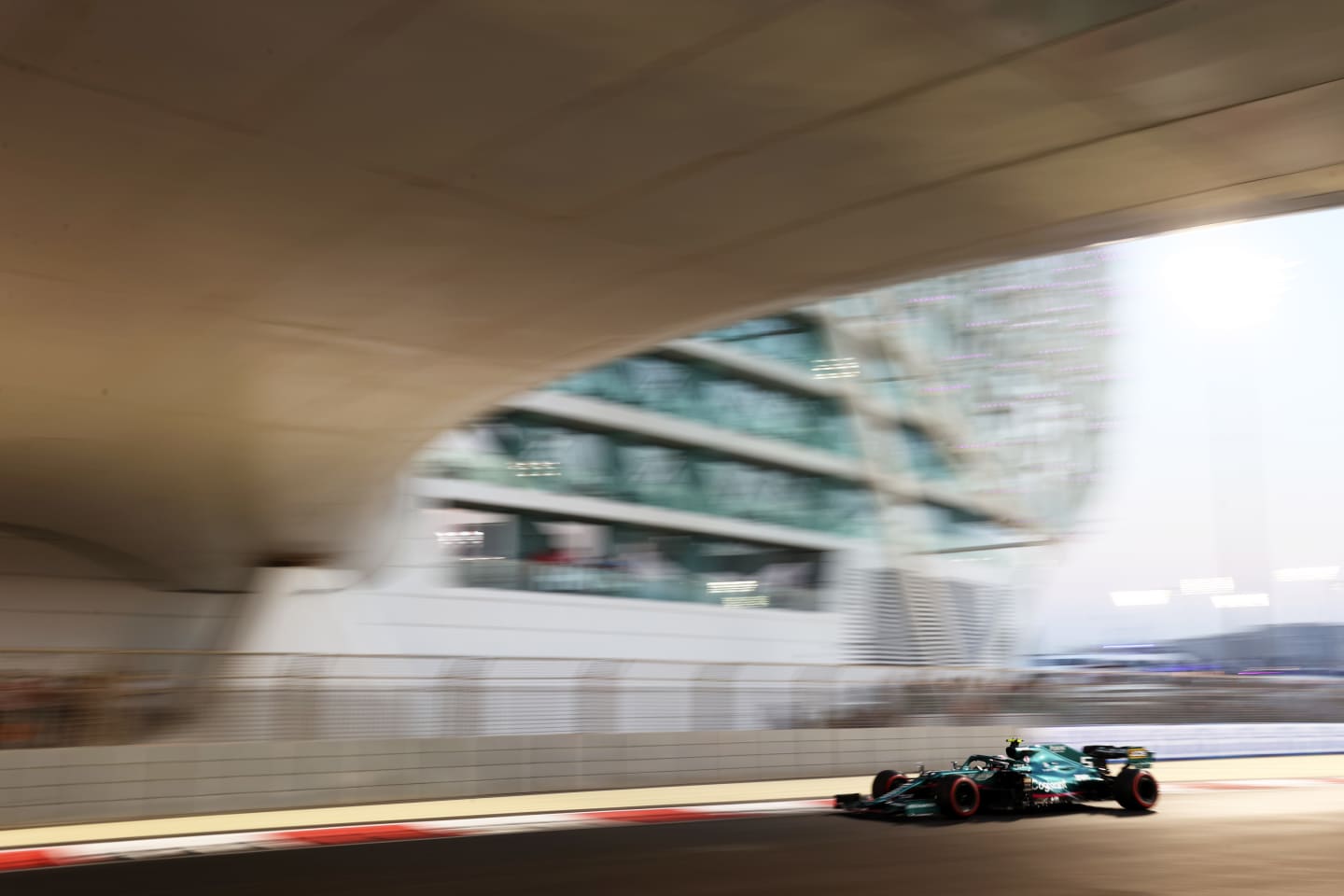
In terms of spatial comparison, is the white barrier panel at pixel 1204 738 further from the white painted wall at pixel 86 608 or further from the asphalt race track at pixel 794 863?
the white painted wall at pixel 86 608

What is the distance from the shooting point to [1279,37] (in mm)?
5848

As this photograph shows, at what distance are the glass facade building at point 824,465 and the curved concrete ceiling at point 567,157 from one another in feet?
51.3

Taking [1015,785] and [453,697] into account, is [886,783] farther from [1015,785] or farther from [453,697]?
[453,697]

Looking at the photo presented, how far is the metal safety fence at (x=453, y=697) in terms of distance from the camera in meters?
12.2

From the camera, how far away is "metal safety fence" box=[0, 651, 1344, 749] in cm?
1222

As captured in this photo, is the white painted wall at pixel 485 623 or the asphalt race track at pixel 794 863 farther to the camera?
the white painted wall at pixel 485 623

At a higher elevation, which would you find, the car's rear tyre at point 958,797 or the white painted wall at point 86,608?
the white painted wall at point 86,608

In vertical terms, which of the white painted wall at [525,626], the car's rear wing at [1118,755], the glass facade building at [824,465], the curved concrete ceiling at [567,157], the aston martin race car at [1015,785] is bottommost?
the aston martin race car at [1015,785]

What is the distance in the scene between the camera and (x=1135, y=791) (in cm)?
1273

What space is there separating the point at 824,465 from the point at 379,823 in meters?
30.8

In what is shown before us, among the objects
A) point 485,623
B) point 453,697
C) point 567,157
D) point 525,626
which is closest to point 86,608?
point 453,697

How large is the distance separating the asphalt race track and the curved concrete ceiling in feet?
14.7

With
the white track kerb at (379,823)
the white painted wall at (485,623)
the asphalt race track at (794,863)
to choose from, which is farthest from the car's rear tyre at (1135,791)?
the white painted wall at (485,623)

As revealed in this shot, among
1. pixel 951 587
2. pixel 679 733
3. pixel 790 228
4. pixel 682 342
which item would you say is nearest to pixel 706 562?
pixel 682 342
